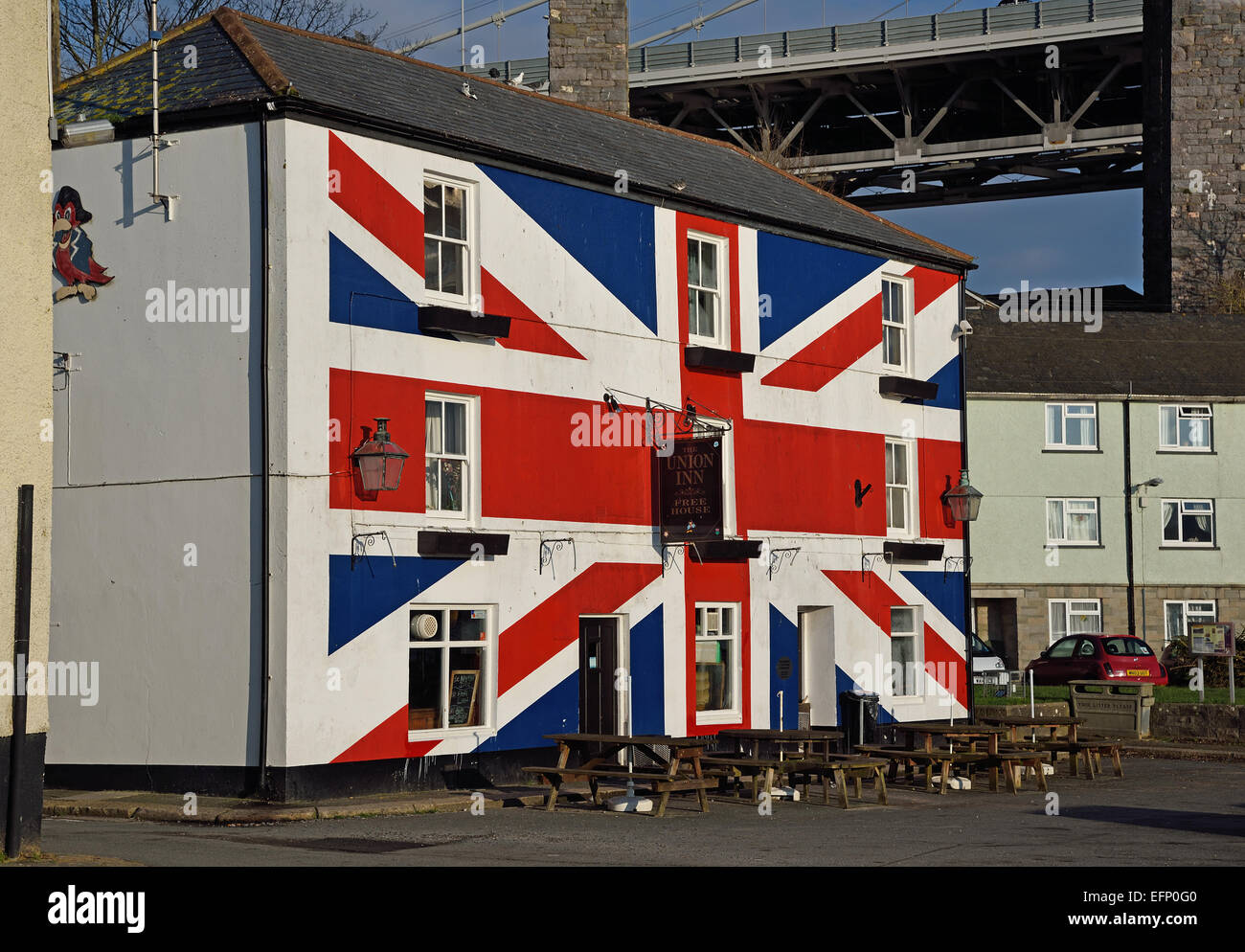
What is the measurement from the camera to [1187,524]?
2028 inches

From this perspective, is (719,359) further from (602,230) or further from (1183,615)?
(1183,615)

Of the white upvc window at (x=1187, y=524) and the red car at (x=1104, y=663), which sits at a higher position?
the white upvc window at (x=1187, y=524)

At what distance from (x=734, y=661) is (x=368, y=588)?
6952 millimetres

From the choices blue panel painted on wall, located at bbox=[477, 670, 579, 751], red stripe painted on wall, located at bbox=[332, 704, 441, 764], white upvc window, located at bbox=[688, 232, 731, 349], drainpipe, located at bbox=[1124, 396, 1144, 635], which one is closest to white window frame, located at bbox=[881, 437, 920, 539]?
white upvc window, located at bbox=[688, 232, 731, 349]

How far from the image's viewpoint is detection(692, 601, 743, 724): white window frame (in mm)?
24328

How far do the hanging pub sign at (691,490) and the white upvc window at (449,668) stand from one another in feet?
11.1

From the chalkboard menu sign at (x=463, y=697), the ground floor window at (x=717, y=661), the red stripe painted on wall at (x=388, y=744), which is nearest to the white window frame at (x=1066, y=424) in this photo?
the ground floor window at (x=717, y=661)

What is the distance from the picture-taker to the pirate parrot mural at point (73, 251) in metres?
20.9

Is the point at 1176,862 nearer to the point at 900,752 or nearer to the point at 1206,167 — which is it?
the point at 900,752

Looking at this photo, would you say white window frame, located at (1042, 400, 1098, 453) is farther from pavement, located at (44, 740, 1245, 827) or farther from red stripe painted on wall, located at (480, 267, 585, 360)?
pavement, located at (44, 740, 1245, 827)

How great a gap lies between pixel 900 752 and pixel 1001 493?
100 feet

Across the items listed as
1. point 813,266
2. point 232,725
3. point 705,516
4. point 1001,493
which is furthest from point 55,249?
point 1001,493

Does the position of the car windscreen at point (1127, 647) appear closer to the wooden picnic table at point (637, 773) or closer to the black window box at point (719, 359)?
the black window box at point (719, 359)

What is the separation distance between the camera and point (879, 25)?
67562 mm
